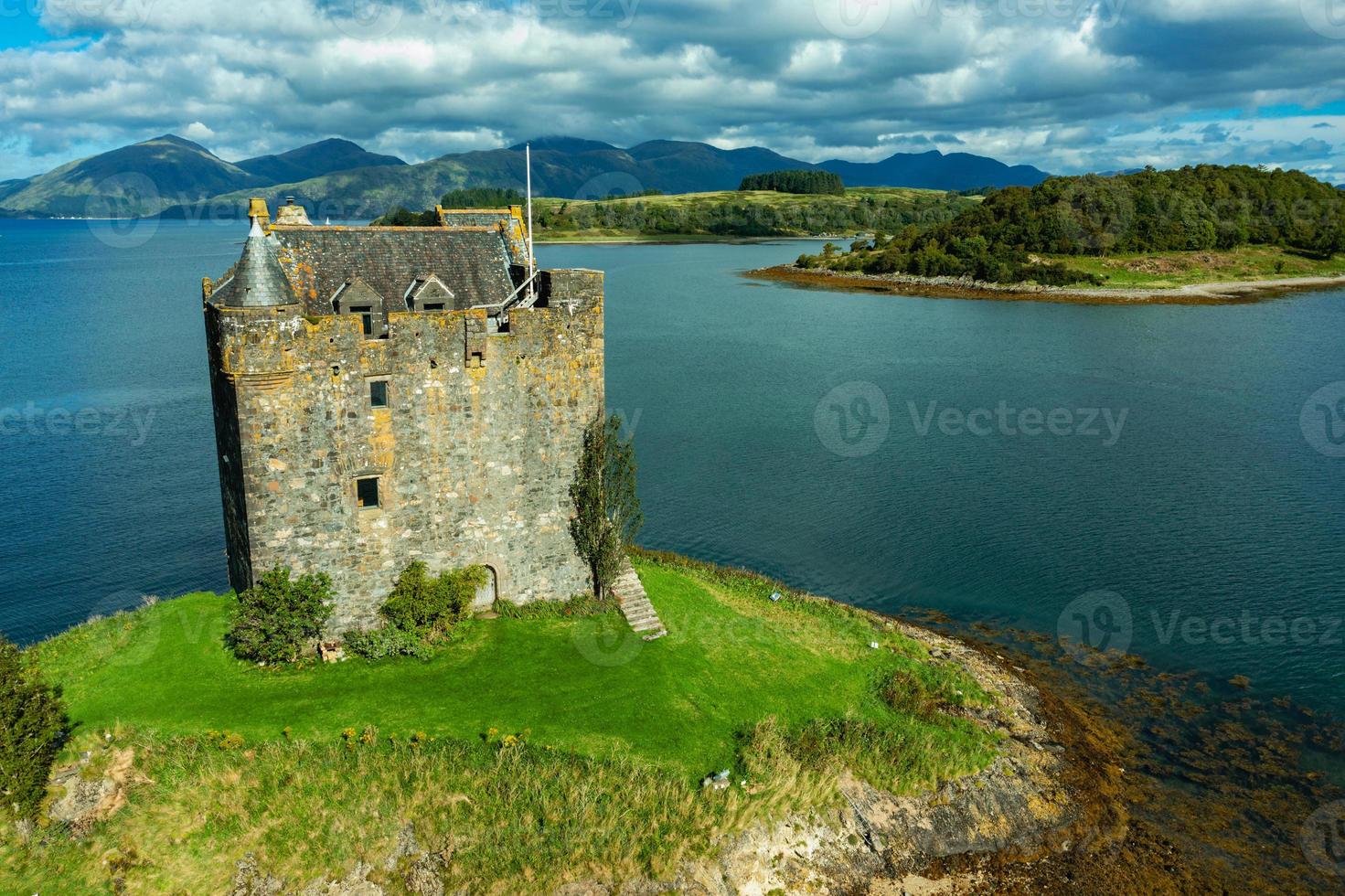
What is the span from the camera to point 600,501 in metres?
27.5

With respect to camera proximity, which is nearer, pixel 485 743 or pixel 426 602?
pixel 485 743

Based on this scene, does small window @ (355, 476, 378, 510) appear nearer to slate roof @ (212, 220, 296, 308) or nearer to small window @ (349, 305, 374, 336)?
small window @ (349, 305, 374, 336)

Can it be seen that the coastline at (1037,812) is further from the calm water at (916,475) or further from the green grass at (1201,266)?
the green grass at (1201,266)

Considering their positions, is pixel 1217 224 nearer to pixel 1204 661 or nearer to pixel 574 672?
pixel 1204 661

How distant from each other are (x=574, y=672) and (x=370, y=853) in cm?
736

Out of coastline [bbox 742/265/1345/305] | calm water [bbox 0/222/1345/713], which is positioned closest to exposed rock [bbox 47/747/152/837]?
calm water [bbox 0/222/1345/713]

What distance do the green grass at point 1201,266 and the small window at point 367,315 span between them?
125 metres

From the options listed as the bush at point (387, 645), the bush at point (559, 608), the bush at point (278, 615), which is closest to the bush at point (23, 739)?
the bush at point (278, 615)

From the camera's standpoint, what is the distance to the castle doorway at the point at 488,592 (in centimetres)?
2709

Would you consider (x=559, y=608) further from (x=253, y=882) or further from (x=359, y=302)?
(x=253, y=882)

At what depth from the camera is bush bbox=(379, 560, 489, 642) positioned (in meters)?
25.1

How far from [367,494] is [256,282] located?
649 centimetres

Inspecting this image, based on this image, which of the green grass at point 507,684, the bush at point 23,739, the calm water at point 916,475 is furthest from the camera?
the calm water at point 916,475

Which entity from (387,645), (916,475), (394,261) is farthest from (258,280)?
(916,475)
